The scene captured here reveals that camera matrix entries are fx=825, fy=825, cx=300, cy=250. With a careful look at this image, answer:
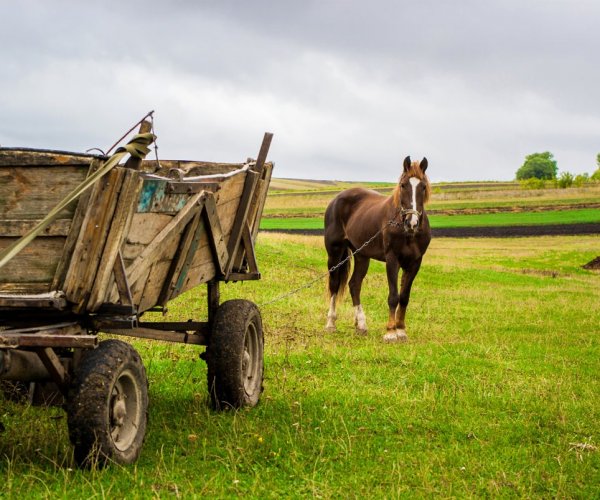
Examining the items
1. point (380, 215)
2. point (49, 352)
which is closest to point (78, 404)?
point (49, 352)

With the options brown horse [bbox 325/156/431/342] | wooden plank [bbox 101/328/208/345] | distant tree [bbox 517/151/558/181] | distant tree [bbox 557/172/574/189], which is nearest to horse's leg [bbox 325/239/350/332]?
brown horse [bbox 325/156/431/342]

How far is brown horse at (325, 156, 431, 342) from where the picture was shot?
39.0 feet

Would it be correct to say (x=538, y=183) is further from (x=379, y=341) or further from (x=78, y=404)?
(x=78, y=404)

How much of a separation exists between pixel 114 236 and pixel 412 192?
7569 millimetres

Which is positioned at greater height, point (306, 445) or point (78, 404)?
point (78, 404)

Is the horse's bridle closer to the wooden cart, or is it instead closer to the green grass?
the wooden cart

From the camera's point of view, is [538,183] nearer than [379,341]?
No

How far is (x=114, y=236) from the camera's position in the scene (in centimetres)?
477

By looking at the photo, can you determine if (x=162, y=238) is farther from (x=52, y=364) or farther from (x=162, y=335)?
(x=162, y=335)

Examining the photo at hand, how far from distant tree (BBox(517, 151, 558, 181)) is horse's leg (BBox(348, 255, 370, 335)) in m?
155

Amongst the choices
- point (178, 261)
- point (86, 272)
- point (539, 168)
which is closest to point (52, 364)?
point (86, 272)

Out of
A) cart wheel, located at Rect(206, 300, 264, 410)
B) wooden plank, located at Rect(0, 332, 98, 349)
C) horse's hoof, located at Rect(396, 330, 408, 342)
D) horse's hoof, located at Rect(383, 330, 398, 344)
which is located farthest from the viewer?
horse's hoof, located at Rect(396, 330, 408, 342)

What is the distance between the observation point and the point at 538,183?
373 feet

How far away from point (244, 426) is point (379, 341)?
5.80m
